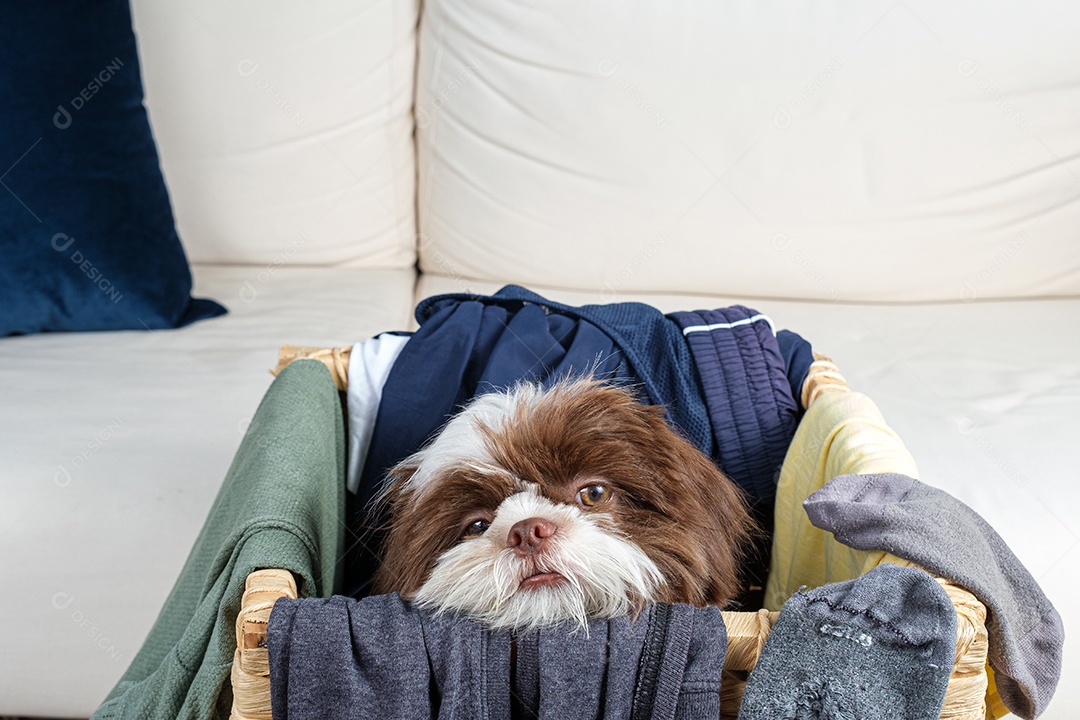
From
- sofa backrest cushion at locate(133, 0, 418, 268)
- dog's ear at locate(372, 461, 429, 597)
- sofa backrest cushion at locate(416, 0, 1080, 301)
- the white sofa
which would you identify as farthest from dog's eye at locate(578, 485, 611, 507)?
sofa backrest cushion at locate(133, 0, 418, 268)

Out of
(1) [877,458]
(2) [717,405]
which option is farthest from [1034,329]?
(1) [877,458]

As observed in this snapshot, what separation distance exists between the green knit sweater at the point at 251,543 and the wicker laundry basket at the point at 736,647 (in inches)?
1.6

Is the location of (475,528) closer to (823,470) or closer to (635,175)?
(823,470)

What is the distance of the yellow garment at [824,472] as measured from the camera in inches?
34.2

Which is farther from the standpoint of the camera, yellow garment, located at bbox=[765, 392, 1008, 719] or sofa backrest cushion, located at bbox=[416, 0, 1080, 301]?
sofa backrest cushion, located at bbox=[416, 0, 1080, 301]

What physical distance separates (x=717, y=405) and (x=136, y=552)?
2.70 ft

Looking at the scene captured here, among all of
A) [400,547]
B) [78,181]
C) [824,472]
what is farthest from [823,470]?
[78,181]

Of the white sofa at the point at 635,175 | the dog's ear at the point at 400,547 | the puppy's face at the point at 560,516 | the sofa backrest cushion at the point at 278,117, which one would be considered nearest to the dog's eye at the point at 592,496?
the puppy's face at the point at 560,516

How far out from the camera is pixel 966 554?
73 centimetres

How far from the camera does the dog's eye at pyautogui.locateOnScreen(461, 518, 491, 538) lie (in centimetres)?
84

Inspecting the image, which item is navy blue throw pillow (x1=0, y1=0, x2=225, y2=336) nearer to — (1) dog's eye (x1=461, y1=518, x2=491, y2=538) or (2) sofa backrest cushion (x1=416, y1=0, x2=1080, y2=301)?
(2) sofa backrest cushion (x1=416, y1=0, x2=1080, y2=301)

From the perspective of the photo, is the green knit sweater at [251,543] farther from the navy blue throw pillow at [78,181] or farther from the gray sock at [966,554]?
the navy blue throw pillow at [78,181]

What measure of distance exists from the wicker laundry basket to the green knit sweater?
0.04 metres

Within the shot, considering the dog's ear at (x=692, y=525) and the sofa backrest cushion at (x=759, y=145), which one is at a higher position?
the sofa backrest cushion at (x=759, y=145)
